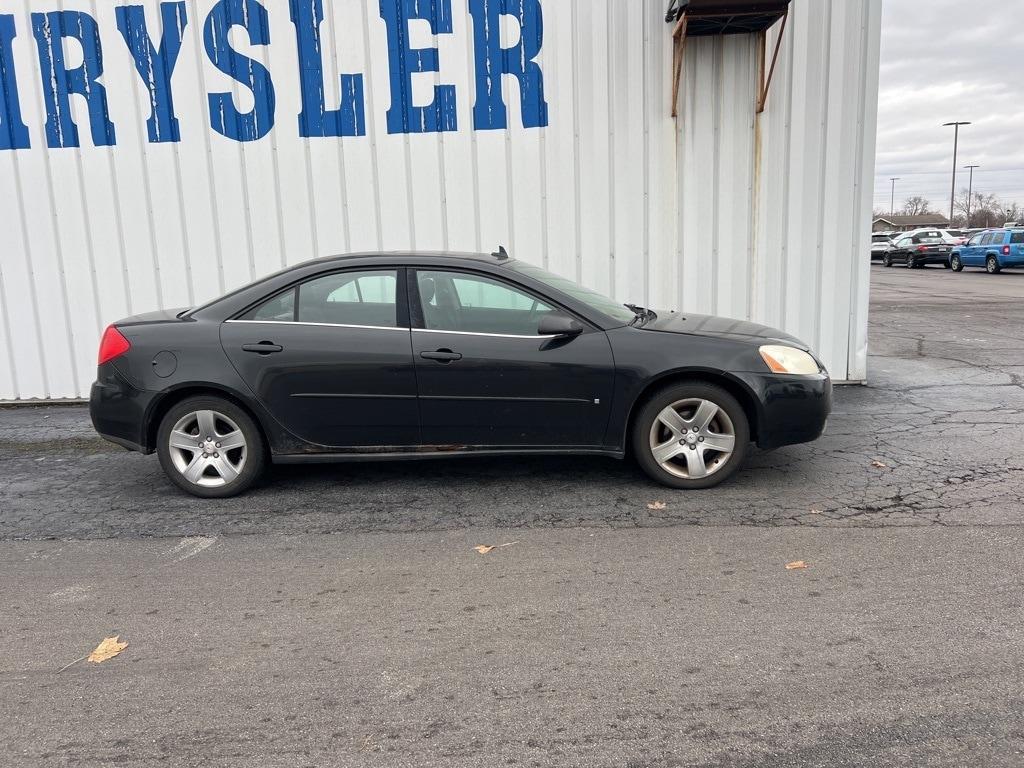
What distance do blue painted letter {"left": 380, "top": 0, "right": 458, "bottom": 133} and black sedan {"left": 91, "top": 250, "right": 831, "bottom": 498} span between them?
3.16 meters

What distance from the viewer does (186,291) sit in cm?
805

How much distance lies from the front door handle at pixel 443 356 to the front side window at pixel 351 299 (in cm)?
34

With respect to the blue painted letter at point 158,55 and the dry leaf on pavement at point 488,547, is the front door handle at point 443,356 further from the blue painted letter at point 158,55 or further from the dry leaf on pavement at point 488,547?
the blue painted letter at point 158,55

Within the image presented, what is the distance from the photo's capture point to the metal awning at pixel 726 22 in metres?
6.73

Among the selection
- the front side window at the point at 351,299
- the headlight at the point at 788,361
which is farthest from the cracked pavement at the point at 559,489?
the front side window at the point at 351,299

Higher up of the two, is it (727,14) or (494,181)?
(727,14)

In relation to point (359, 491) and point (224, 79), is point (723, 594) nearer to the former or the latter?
point (359, 491)

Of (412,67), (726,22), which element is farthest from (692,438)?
(412,67)

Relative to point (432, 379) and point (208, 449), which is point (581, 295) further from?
point (208, 449)

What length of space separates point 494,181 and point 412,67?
1339 mm

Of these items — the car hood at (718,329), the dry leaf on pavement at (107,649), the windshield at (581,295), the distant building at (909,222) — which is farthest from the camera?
the distant building at (909,222)

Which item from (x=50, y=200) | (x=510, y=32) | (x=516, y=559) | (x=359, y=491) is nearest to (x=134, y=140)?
(x=50, y=200)

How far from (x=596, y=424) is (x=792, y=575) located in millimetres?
1570

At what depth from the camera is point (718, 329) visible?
16.9 feet
